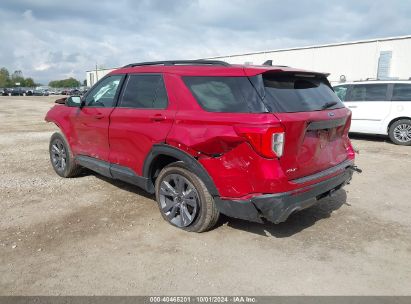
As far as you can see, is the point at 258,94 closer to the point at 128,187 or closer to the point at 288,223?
the point at 288,223

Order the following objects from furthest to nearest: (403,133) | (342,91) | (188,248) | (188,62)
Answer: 1. (342,91)
2. (403,133)
3. (188,62)
4. (188,248)

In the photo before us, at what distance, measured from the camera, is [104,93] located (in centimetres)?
496

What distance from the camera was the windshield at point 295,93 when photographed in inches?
131

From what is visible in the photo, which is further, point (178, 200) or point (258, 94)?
point (178, 200)

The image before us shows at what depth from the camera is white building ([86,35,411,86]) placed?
59.4 ft

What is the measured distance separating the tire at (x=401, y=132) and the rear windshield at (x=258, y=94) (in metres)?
6.45

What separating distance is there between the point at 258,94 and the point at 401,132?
24.5 feet

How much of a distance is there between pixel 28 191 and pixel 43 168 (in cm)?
144

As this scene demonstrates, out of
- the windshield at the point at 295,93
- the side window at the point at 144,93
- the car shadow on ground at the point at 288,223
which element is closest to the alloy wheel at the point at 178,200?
the car shadow on ground at the point at 288,223

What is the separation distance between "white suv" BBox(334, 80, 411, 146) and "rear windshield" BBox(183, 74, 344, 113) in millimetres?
6457

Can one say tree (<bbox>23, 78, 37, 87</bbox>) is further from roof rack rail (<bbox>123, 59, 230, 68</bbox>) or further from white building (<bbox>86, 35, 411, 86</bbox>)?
roof rack rail (<bbox>123, 59, 230, 68</bbox>)

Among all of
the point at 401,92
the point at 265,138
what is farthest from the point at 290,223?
the point at 401,92

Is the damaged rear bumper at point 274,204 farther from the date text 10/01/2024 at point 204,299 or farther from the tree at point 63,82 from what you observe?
the tree at point 63,82

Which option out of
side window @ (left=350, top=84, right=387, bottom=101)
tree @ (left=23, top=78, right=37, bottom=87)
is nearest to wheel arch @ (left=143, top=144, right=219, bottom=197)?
side window @ (left=350, top=84, right=387, bottom=101)
